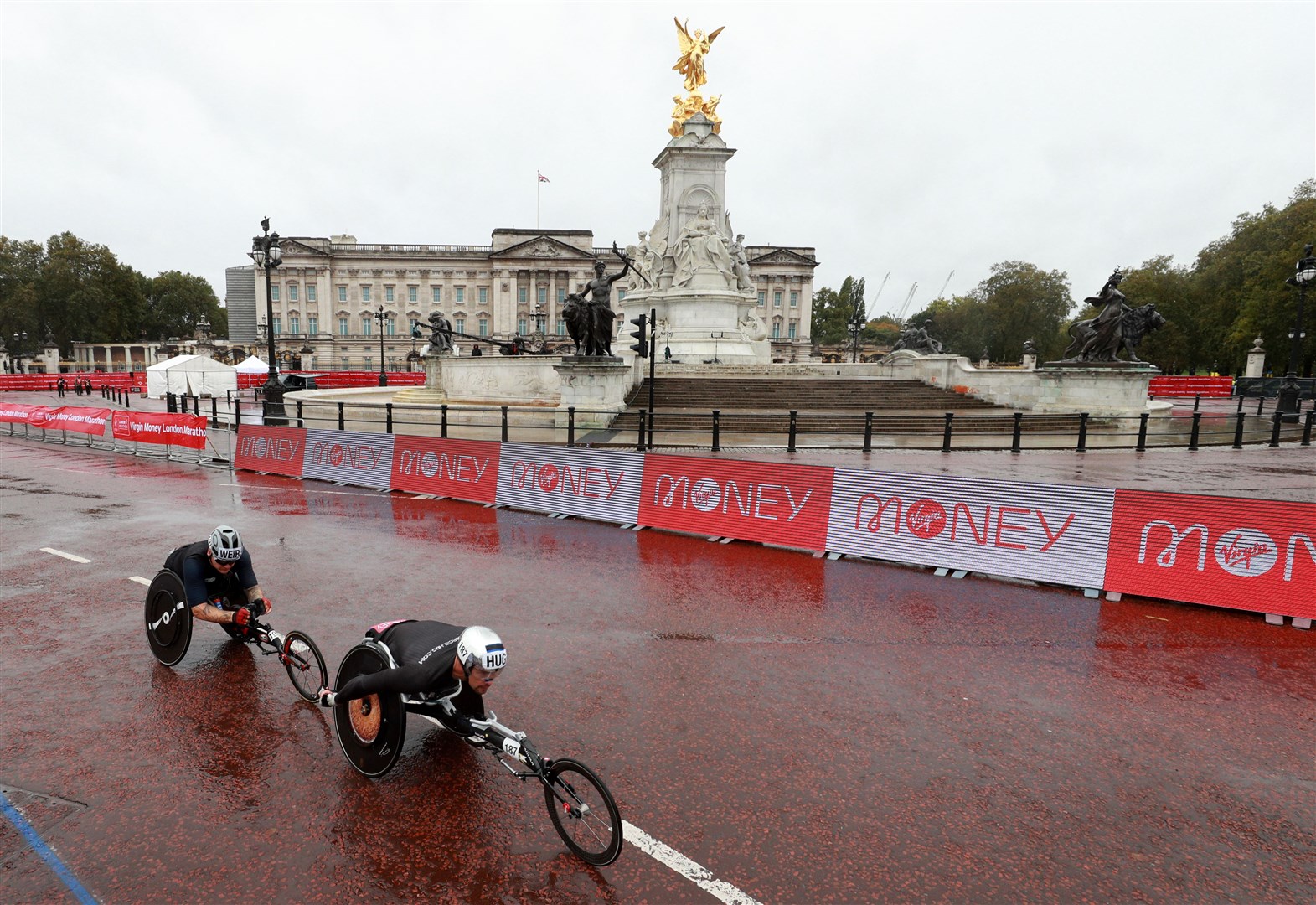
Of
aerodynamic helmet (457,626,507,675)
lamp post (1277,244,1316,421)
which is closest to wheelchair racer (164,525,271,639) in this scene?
aerodynamic helmet (457,626,507,675)

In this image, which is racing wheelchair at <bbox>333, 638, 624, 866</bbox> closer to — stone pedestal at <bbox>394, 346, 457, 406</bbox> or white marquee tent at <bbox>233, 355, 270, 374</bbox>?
stone pedestal at <bbox>394, 346, 457, 406</bbox>

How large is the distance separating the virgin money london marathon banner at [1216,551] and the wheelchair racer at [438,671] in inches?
292

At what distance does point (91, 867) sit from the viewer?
349 centimetres

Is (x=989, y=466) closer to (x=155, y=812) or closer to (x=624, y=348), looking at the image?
(x=155, y=812)

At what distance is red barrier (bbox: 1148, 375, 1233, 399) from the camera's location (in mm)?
47531

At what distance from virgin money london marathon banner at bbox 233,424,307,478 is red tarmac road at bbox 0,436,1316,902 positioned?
7269mm

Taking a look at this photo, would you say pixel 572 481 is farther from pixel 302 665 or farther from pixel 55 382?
pixel 55 382

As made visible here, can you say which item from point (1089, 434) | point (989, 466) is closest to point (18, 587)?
point (989, 466)

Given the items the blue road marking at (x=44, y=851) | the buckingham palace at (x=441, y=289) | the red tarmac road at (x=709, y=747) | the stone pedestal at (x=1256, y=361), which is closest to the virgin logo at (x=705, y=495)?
A: the red tarmac road at (x=709, y=747)

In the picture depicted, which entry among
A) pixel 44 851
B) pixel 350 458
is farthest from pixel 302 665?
pixel 350 458

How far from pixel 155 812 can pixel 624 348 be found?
110 ft

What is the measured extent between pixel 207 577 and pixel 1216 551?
9639 mm

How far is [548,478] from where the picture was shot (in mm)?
12484

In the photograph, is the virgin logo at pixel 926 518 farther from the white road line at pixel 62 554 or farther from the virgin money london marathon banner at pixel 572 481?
the white road line at pixel 62 554
